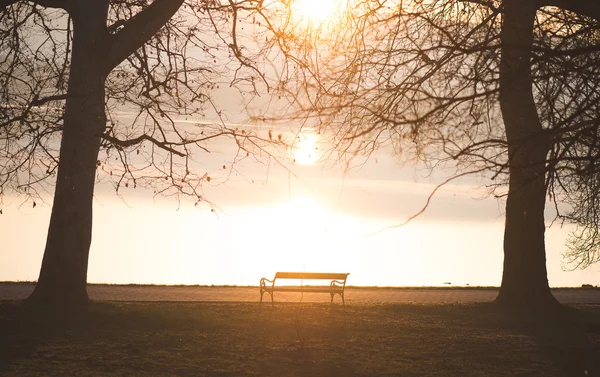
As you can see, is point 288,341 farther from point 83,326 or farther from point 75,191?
point 75,191

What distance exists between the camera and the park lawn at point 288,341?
37.3 ft

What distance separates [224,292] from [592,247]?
542 inches

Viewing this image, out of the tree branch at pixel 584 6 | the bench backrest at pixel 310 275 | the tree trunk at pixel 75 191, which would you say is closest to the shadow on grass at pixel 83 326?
the tree trunk at pixel 75 191

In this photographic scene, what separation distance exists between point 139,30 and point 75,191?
3.13 meters

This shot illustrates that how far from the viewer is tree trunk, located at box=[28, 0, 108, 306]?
15234 mm

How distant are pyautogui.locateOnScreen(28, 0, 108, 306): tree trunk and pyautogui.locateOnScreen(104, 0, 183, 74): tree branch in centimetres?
30

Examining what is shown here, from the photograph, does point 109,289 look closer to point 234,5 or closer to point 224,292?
point 224,292

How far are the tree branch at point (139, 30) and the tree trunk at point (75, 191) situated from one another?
Result: 11.7 inches

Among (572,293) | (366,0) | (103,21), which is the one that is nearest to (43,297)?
(103,21)

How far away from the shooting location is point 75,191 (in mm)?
15250

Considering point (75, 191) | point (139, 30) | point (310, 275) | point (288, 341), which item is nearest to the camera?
point (288, 341)

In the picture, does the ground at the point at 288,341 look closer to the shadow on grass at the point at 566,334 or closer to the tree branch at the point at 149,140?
the shadow on grass at the point at 566,334

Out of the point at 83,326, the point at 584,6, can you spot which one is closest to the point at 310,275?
the point at 83,326

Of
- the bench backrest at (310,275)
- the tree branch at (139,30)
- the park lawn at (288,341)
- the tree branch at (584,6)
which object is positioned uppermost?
the tree branch at (139,30)
